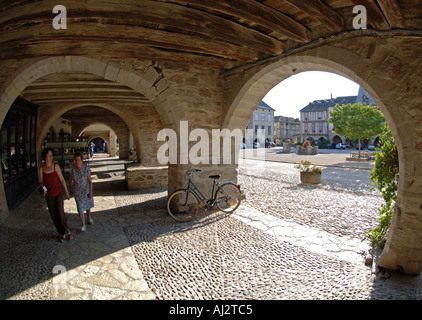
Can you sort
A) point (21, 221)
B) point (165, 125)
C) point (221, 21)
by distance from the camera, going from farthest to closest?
1. point (165, 125)
2. point (21, 221)
3. point (221, 21)

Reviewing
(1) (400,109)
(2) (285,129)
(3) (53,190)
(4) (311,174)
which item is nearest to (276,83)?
(1) (400,109)

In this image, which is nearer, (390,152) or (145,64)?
(390,152)

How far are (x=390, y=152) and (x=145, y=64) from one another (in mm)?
3928

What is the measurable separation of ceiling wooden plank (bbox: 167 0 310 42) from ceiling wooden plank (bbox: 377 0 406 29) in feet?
3.33

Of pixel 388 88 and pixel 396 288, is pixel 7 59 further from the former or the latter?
pixel 396 288

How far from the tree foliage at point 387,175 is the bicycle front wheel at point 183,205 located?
9.26 feet

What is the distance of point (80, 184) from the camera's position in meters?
3.97

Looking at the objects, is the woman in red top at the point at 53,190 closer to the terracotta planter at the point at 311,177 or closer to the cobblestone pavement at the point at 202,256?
the cobblestone pavement at the point at 202,256

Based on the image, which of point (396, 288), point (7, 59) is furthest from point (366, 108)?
point (7, 59)

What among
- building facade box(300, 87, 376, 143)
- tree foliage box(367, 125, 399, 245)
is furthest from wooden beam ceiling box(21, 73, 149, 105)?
building facade box(300, 87, 376, 143)

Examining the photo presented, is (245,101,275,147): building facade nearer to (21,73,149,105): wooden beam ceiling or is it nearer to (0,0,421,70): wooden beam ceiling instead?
(21,73,149,105): wooden beam ceiling

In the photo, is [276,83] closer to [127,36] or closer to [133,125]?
[127,36]

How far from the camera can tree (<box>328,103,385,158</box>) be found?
17.2 meters

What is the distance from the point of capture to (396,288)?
227 cm
